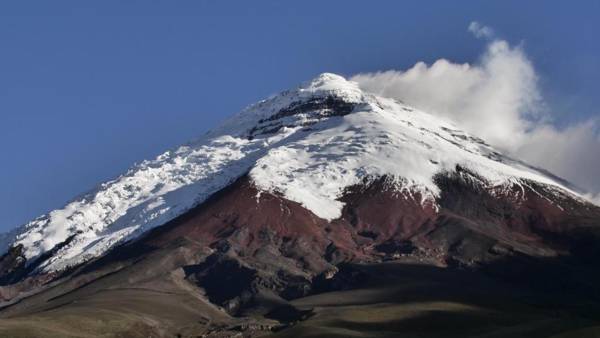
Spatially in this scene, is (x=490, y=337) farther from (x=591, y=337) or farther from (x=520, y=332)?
(x=591, y=337)

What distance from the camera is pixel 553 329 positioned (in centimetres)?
19875

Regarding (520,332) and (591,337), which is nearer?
(591,337)

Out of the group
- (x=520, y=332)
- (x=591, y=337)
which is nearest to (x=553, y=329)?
(x=520, y=332)

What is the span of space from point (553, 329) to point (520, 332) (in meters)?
5.97

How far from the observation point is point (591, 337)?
543 feet

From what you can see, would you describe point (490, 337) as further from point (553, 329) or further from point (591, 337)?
point (591, 337)

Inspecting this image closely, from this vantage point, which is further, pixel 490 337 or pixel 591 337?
pixel 490 337

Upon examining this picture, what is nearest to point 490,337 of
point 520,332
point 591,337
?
point 520,332

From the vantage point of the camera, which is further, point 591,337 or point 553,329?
point 553,329

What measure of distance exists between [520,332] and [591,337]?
3362 cm

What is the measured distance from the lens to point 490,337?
200 metres

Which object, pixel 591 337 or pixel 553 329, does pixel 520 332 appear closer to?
pixel 553 329

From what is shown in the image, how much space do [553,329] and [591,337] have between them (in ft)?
110
